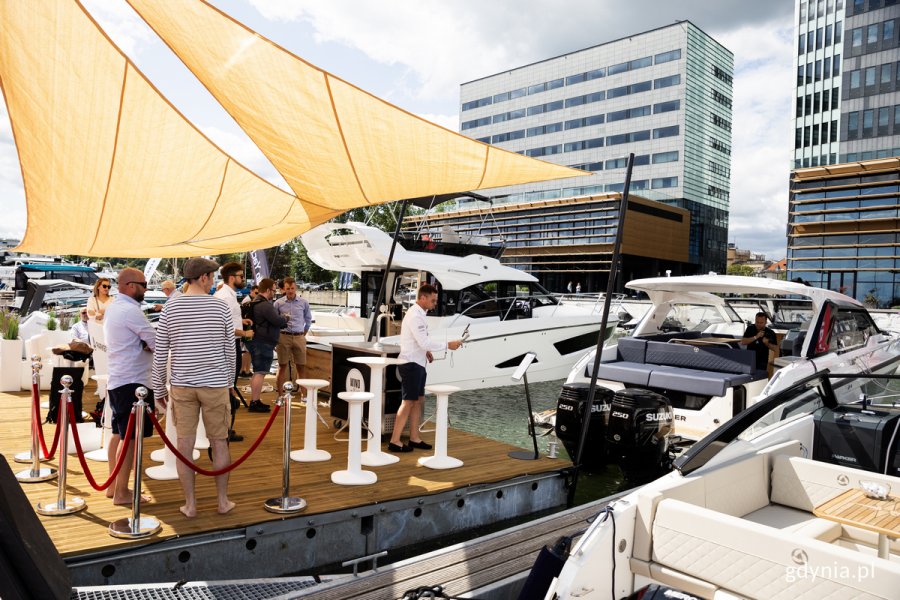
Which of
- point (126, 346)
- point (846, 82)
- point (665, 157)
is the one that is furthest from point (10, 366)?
point (665, 157)

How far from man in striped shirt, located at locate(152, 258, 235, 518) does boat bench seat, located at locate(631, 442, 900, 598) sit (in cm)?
285

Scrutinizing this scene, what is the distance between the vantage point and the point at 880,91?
38.6 meters

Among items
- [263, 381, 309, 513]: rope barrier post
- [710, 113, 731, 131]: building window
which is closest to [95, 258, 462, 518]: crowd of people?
[263, 381, 309, 513]: rope barrier post

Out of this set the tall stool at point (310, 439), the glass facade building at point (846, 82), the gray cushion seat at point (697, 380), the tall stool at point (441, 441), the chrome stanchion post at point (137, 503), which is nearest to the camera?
the chrome stanchion post at point (137, 503)

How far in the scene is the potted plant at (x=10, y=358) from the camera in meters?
9.23

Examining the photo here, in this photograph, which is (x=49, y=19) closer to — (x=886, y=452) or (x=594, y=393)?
(x=594, y=393)

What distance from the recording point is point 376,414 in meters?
6.02

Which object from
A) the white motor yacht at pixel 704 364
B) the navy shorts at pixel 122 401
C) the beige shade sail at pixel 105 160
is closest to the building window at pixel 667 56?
the white motor yacht at pixel 704 364

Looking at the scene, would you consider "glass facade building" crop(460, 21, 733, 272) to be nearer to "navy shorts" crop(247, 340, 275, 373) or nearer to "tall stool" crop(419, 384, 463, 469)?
"navy shorts" crop(247, 340, 275, 373)

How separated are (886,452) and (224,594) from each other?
4708 millimetres

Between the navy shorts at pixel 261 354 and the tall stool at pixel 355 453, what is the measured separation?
2.67 meters

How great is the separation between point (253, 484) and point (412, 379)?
1.83 meters

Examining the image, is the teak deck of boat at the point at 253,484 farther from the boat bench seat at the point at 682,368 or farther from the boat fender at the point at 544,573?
the boat fender at the point at 544,573

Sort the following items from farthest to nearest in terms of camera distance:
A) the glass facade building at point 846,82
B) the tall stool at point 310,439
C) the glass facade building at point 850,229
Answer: the glass facade building at point 846,82 < the glass facade building at point 850,229 < the tall stool at point 310,439
